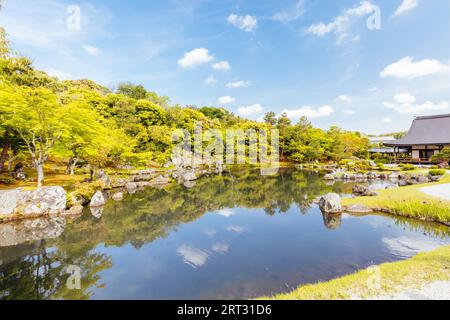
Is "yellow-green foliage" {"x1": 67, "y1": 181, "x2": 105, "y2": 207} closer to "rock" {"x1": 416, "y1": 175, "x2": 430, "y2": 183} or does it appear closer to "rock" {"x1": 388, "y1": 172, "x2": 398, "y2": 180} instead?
"rock" {"x1": 416, "y1": 175, "x2": 430, "y2": 183}

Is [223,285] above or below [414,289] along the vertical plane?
below

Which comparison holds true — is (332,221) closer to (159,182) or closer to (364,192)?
(364,192)

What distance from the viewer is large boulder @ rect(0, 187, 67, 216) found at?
9664 mm

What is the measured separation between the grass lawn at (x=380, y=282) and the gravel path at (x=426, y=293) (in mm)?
99

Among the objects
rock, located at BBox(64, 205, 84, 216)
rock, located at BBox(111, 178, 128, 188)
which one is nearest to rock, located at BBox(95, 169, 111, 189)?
rock, located at BBox(111, 178, 128, 188)

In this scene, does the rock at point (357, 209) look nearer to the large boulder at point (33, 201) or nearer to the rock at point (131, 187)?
the large boulder at point (33, 201)

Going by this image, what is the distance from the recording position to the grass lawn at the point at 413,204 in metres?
8.27

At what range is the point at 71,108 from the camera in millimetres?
11797

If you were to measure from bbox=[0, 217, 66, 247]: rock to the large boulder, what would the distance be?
603 mm

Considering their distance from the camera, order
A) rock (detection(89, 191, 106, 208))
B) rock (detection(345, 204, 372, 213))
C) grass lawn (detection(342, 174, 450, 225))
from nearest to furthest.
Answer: grass lawn (detection(342, 174, 450, 225)) < rock (detection(345, 204, 372, 213)) < rock (detection(89, 191, 106, 208))
